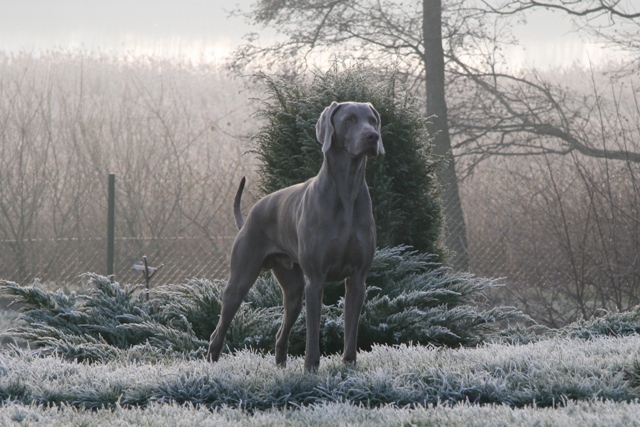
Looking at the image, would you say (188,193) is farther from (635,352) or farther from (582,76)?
(582,76)

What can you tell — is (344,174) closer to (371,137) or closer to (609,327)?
(371,137)

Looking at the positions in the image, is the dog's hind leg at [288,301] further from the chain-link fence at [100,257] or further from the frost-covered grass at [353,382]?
the chain-link fence at [100,257]

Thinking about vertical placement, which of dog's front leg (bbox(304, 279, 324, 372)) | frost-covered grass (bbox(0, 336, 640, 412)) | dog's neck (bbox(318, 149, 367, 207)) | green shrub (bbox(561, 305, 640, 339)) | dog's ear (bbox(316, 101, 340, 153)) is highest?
dog's ear (bbox(316, 101, 340, 153))

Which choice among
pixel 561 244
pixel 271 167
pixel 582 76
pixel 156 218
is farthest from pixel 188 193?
pixel 582 76

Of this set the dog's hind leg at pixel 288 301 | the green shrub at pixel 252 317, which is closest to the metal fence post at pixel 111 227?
the green shrub at pixel 252 317

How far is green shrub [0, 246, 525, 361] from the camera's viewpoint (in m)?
6.73

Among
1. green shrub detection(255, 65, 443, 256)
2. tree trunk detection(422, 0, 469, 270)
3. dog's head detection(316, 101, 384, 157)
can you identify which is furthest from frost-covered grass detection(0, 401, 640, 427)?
tree trunk detection(422, 0, 469, 270)

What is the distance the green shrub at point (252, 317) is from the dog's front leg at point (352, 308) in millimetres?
1353

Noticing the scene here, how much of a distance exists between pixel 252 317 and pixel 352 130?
2515 millimetres

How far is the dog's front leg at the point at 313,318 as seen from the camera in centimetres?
498

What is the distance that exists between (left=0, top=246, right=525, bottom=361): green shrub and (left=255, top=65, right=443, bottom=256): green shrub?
0.99ft

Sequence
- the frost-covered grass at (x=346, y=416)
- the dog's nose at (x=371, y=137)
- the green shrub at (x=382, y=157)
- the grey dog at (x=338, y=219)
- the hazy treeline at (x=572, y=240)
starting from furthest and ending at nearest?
the hazy treeline at (x=572, y=240) → the green shrub at (x=382, y=157) → the grey dog at (x=338, y=219) → the dog's nose at (x=371, y=137) → the frost-covered grass at (x=346, y=416)

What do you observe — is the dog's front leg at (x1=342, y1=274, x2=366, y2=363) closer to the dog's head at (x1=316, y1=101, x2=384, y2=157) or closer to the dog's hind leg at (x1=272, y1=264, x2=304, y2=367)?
the dog's hind leg at (x1=272, y1=264, x2=304, y2=367)

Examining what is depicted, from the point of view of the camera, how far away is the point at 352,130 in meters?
4.91
